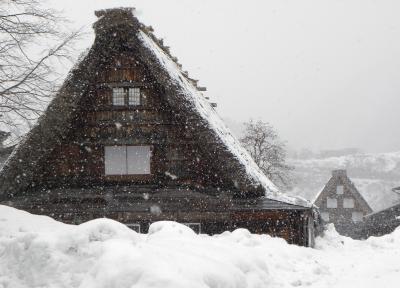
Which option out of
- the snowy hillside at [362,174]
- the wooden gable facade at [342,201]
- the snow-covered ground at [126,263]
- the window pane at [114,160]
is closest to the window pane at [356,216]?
the wooden gable facade at [342,201]

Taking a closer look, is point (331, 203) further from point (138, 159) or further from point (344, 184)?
point (138, 159)

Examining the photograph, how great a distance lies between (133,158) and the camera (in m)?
12.6

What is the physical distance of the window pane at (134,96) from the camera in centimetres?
1265

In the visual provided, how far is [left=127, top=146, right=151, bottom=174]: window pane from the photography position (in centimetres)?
1256

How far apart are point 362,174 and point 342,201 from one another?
8908 centimetres

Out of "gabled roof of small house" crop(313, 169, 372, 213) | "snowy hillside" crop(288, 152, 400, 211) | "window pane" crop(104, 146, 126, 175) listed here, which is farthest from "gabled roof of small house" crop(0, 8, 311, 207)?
"snowy hillside" crop(288, 152, 400, 211)

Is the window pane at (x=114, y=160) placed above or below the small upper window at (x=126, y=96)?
below

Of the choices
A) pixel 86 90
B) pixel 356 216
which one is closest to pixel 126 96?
pixel 86 90

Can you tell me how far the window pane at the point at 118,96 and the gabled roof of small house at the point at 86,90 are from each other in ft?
2.65

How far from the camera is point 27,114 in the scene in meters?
12.2

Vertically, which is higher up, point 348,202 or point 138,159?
point 138,159

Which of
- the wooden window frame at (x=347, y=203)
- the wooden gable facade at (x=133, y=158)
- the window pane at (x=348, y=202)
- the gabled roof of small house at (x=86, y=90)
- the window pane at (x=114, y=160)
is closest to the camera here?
the gabled roof of small house at (x=86, y=90)

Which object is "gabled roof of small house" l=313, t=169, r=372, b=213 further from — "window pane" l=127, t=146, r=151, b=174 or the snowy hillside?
the snowy hillside

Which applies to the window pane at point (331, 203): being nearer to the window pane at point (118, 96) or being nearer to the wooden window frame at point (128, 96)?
the wooden window frame at point (128, 96)
